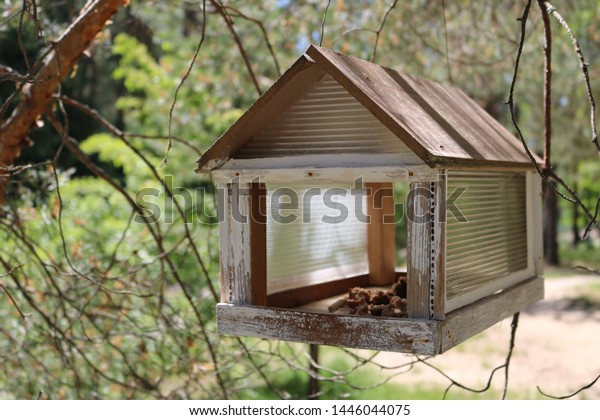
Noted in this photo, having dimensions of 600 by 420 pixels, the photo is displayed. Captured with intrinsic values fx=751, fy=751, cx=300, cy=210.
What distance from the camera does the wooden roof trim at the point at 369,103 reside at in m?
2.30

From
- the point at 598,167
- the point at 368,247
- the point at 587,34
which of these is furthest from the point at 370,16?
the point at 598,167

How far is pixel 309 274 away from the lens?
3.45 meters

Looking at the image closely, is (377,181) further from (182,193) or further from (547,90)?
(182,193)

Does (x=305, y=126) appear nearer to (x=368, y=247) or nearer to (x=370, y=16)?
(x=368, y=247)

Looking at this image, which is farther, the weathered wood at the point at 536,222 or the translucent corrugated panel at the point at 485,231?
the weathered wood at the point at 536,222

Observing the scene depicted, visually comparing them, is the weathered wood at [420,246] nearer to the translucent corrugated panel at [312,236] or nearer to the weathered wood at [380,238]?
the translucent corrugated panel at [312,236]

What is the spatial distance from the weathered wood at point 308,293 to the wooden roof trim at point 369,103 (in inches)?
40.0

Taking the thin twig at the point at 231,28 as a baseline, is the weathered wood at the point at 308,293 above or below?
below

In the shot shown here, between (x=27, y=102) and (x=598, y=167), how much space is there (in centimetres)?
1497

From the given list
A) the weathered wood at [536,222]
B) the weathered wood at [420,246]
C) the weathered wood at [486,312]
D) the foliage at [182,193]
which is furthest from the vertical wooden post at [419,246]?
the foliage at [182,193]

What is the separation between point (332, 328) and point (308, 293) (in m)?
0.83

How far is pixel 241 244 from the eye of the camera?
9.24ft

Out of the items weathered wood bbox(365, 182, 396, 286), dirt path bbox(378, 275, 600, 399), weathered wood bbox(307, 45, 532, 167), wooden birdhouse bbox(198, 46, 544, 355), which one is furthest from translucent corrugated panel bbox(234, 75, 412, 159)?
dirt path bbox(378, 275, 600, 399)

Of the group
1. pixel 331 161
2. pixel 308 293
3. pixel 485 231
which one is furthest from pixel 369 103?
pixel 308 293
